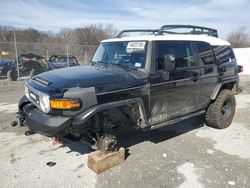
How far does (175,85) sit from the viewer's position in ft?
15.8

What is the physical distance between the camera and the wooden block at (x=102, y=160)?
4.03 meters

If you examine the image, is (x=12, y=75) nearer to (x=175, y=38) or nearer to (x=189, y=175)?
(x=175, y=38)

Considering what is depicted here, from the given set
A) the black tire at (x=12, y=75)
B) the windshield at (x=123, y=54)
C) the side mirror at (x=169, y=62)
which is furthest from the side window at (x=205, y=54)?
the black tire at (x=12, y=75)

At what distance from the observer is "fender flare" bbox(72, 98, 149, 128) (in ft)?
11.8

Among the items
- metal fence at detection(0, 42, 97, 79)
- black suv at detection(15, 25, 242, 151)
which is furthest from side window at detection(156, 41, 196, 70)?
metal fence at detection(0, 42, 97, 79)

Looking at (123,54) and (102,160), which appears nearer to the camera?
(102,160)

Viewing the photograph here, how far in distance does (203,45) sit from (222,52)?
2.77 ft

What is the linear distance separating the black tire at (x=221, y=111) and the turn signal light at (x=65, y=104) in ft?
11.5

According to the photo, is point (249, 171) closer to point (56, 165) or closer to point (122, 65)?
point (122, 65)

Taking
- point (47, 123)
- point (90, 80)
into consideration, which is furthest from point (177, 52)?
point (47, 123)

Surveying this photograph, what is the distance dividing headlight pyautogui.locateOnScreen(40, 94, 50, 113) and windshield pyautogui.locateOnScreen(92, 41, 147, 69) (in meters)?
1.52

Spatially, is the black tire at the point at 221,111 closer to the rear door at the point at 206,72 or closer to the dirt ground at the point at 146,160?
the dirt ground at the point at 146,160

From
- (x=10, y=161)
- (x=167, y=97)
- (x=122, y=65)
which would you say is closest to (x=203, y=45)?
(x=167, y=97)

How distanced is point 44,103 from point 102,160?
1.23 meters
